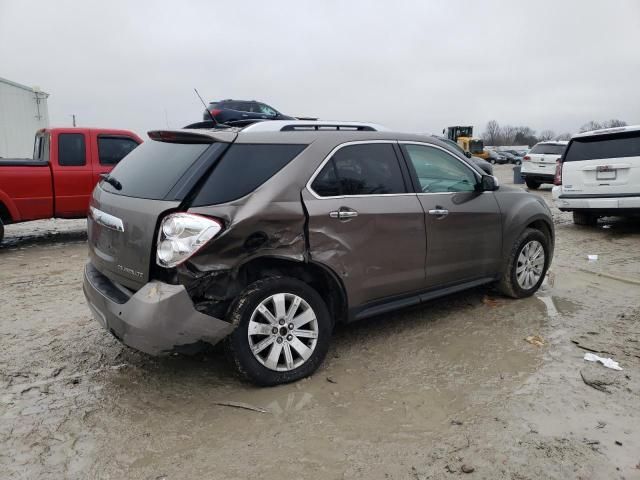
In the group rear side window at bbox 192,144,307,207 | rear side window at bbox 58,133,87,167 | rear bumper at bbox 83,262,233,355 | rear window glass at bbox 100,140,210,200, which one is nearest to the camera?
rear bumper at bbox 83,262,233,355

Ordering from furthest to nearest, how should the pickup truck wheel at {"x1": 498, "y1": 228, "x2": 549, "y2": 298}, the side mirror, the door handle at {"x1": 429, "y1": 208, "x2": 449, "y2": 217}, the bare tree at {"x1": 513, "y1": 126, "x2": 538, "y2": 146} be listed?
the bare tree at {"x1": 513, "y1": 126, "x2": 538, "y2": 146}, the pickup truck wheel at {"x1": 498, "y1": 228, "x2": 549, "y2": 298}, the side mirror, the door handle at {"x1": 429, "y1": 208, "x2": 449, "y2": 217}

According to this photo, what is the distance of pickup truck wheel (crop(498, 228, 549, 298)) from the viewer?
4906mm

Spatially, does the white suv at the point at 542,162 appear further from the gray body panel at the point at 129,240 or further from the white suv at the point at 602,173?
the gray body panel at the point at 129,240

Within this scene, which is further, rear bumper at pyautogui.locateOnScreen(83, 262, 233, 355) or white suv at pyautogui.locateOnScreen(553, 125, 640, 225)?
white suv at pyautogui.locateOnScreen(553, 125, 640, 225)

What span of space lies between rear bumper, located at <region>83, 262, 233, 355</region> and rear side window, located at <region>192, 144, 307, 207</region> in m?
0.58

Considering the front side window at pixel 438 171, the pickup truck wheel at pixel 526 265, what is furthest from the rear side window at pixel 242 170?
the pickup truck wheel at pixel 526 265

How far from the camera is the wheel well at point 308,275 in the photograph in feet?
10.6

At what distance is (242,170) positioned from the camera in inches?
128

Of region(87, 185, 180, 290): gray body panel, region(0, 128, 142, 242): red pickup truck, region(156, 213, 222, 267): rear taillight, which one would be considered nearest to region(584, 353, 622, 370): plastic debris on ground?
region(156, 213, 222, 267): rear taillight

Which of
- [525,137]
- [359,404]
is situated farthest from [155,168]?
[525,137]

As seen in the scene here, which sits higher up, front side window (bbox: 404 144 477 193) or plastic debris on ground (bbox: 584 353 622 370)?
front side window (bbox: 404 144 477 193)

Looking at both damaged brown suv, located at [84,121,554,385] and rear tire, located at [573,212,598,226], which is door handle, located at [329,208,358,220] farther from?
rear tire, located at [573,212,598,226]

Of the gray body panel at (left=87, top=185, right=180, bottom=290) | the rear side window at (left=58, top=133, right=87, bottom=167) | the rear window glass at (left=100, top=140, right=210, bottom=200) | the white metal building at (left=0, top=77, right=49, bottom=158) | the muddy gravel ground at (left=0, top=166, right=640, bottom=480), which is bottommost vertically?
the muddy gravel ground at (left=0, top=166, right=640, bottom=480)

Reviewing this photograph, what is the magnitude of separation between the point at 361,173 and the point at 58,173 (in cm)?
600
